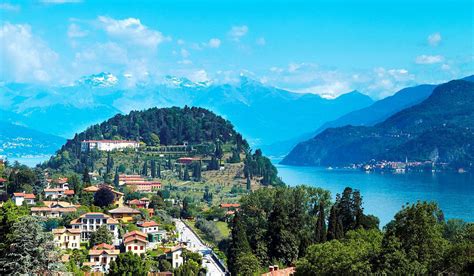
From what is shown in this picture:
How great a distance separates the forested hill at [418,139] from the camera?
509ft

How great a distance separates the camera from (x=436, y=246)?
20859 mm

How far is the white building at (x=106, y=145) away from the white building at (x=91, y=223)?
47903mm

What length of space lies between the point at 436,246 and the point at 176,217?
3403cm

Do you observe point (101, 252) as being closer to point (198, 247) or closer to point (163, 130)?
point (198, 247)

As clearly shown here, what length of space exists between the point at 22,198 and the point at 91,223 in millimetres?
5770

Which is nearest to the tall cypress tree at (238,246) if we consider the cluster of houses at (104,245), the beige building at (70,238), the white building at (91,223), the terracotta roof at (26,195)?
the cluster of houses at (104,245)

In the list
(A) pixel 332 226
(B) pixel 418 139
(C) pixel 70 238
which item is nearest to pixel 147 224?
(C) pixel 70 238

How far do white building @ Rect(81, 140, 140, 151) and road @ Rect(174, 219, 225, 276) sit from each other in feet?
124

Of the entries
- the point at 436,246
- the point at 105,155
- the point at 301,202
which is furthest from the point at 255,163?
the point at 436,246

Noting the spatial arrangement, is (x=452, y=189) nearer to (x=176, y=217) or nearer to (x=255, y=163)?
(x=255, y=163)

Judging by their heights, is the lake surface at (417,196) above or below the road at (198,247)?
above

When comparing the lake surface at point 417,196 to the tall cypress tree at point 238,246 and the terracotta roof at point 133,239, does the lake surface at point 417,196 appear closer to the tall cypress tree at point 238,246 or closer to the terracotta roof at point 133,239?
the terracotta roof at point 133,239

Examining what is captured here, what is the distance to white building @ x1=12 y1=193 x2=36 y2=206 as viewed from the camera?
1627 inches

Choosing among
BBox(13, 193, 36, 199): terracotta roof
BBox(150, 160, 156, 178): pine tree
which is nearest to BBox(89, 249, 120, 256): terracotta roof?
BBox(13, 193, 36, 199): terracotta roof
